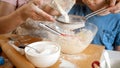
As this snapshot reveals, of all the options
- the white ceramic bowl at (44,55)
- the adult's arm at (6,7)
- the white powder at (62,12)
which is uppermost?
the adult's arm at (6,7)

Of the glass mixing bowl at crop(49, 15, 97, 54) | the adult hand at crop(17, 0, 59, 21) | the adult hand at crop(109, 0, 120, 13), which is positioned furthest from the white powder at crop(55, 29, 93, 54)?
the adult hand at crop(109, 0, 120, 13)

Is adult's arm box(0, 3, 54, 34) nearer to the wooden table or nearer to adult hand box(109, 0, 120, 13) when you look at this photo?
the wooden table

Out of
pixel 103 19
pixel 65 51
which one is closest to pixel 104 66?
pixel 65 51

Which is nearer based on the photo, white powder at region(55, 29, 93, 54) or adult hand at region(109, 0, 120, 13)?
white powder at region(55, 29, 93, 54)

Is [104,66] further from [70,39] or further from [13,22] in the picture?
[13,22]

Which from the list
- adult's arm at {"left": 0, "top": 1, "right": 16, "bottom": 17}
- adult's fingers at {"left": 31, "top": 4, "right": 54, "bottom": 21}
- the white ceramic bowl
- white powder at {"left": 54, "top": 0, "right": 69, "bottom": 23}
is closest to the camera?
the white ceramic bowl

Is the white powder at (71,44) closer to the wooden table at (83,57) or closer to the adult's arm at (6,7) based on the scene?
the wooden table at (83,57)

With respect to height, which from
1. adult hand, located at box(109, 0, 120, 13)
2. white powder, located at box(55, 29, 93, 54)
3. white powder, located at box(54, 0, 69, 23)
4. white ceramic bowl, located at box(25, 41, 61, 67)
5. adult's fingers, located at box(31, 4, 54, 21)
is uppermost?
adult hand, located at box(109, 0, 120, 13)

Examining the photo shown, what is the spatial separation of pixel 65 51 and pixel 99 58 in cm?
15

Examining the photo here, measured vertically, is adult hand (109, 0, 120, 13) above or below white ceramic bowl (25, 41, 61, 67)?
above

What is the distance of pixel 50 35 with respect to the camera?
869mm

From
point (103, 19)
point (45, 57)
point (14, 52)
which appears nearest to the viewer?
point (45, 57)

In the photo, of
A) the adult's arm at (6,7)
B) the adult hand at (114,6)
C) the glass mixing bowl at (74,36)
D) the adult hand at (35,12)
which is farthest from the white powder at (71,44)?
the adult's arm at (6,7)

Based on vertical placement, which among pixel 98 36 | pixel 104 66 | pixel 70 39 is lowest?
pixel 104 66
